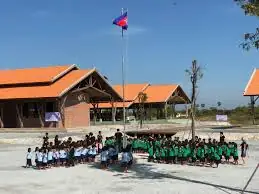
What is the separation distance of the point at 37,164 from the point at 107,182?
17.6 feet

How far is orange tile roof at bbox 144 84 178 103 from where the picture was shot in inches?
2525

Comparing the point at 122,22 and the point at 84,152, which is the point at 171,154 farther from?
the point at 122,22

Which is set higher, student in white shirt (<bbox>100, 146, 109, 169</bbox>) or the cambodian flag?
the cambodian flag

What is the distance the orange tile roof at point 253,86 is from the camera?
157ft

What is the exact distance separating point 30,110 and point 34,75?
4.64 metres

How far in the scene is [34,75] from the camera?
174ft

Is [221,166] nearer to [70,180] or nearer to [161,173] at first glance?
[161,173]

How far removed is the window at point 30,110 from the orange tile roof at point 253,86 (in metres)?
19.4

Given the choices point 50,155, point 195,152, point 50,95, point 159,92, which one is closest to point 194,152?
point 195,152

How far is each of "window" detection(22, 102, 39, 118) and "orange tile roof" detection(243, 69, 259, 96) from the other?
63.6 feet

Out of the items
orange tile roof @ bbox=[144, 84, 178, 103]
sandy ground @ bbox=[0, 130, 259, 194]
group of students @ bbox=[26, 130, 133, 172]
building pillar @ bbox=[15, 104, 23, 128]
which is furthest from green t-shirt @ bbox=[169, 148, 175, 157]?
orange tile roof @ bbox=[144, 84, 178, 103]

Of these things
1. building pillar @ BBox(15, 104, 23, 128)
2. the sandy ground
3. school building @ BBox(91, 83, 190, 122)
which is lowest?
the sandy ground

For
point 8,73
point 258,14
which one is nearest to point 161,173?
point 258,14

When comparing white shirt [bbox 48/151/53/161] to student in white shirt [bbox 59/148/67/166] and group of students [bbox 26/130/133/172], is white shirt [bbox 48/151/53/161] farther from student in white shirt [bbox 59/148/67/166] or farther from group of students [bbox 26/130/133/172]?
student in white shirt [bbox 59/148/67/166]
